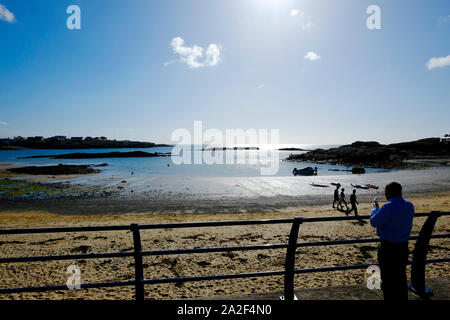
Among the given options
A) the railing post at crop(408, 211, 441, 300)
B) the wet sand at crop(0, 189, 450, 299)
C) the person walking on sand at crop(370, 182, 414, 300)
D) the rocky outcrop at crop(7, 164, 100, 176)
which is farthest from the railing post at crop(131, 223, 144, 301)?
the rocky outcrop at crop(7, 164, 100, 176)

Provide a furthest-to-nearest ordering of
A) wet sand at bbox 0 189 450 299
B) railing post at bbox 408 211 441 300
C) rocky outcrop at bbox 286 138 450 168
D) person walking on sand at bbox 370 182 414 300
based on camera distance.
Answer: rocky outcrop at bbox 286 138 450 168
wet sand at bbox 0 189 450 299
railing post at bbox 408 211 441 300
person walking on sand at bbox 370 182 414 300

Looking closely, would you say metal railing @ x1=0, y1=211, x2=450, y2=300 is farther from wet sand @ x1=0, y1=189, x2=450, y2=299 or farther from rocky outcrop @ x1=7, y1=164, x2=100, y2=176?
rocky outcrop @ x1=7, y1=164, x2=100, y2=176

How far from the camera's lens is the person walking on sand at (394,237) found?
3.25 m

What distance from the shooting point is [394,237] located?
3.30 metres

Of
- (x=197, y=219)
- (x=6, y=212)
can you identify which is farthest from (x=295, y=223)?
(x=6, y=212)

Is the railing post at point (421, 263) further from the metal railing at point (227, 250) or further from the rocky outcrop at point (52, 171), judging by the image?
the rocky outcrop at point (52, 171)

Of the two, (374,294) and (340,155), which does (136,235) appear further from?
(340,155)

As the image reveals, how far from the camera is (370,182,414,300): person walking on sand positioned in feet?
10.6

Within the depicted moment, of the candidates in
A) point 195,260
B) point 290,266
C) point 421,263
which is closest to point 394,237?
point 421,263

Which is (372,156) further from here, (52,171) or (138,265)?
(138,265)

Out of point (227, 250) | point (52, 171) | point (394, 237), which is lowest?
point (52, 171)

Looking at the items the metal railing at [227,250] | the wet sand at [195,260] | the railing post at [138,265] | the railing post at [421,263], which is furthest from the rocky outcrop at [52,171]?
the railing post at [421,263]

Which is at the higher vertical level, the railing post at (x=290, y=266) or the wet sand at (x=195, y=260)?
the railing post at (x=290, y=266)
